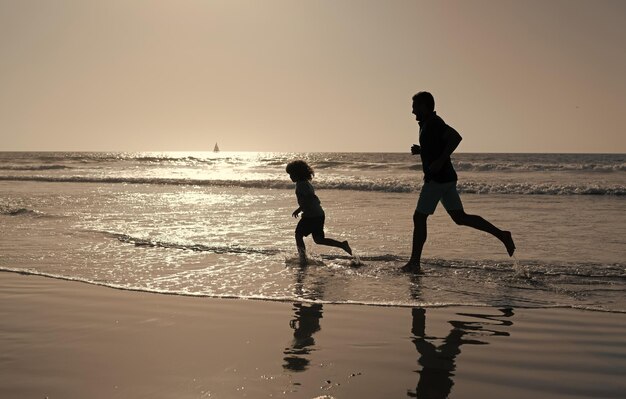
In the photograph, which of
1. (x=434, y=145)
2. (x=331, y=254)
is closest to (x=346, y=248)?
(x=331, y=254)

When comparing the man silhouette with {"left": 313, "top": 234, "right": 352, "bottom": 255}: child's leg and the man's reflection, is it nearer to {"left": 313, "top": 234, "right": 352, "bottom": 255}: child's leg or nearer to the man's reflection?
{"left": 313, "top": 234, "right": 352, "bottom": 255}: child's leg

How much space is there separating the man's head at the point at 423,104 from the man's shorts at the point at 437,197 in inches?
30.4

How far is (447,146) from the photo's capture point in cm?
673

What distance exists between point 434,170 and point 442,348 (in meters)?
3.17

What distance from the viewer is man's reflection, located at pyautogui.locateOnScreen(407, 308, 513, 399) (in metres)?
3.16

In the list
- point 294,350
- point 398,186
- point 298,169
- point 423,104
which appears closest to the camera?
point 294,350

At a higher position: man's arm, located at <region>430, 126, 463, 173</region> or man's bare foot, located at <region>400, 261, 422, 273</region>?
man's arm, located at <region>430, 126, 463, 173</region>

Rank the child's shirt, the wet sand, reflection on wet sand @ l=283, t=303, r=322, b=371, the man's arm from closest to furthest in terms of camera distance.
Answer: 1. the wet sand
2. reflection on wet sand @ l=283, t=303, r=322, b=371
3. the man's arm
4. the child's shirt

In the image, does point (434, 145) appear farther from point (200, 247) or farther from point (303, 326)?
point (200, 247)

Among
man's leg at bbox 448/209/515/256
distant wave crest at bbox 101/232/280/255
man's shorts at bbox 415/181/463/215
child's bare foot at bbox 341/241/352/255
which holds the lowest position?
distant wave crest at bbox 101/232/280/255

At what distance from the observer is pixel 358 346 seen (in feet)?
12.9

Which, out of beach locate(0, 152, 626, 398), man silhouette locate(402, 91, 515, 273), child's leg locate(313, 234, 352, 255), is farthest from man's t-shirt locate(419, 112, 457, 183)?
child's leg locate(313, 234, 352, 255)

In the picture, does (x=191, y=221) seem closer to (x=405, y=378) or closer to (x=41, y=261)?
(x=41, y=261)

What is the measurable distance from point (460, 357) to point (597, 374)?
752 mm
